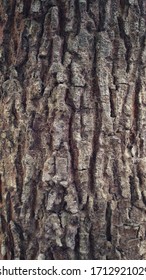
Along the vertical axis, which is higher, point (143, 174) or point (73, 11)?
point (73, 11)

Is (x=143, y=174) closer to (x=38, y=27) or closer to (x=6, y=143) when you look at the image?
(x=6, y=143)

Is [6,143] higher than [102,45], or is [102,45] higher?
[102,45]

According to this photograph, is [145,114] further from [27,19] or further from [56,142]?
[27,19]

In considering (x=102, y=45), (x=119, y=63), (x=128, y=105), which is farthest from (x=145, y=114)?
(x=102, y=45)
